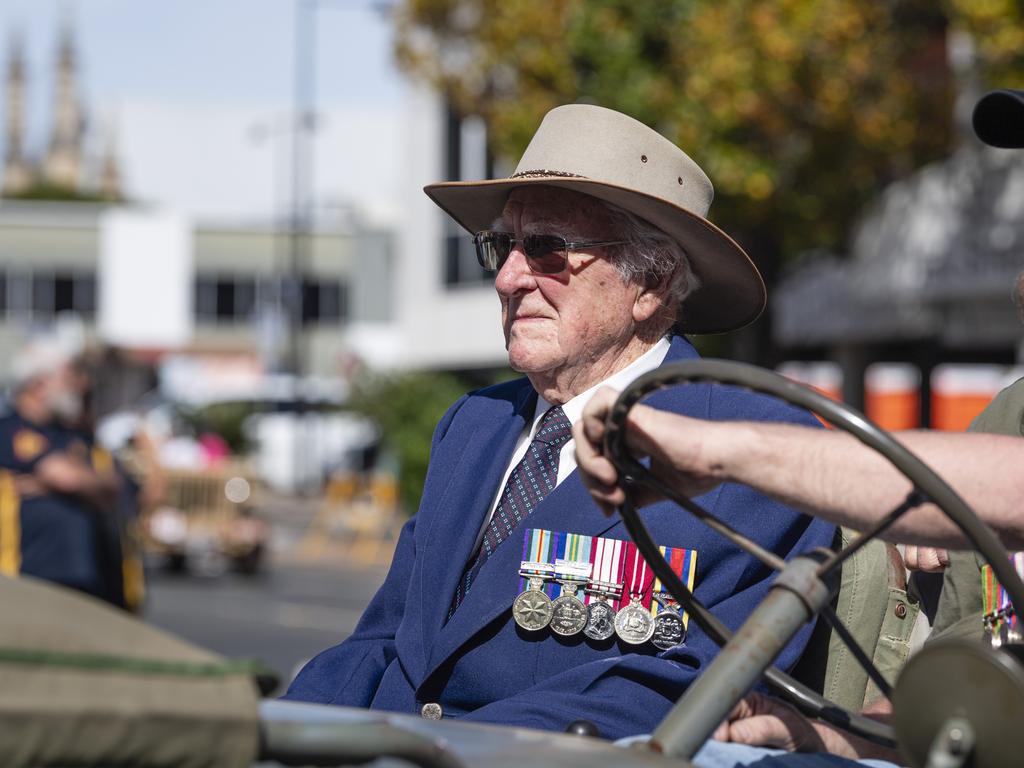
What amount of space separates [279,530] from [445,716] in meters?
25.0

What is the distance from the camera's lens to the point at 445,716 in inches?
116

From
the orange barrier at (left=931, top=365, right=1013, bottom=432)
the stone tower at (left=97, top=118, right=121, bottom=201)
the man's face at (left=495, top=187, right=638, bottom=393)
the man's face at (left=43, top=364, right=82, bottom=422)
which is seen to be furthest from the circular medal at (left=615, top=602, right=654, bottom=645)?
the stone tower at (left=97, top=118, right=121, bottom=201)

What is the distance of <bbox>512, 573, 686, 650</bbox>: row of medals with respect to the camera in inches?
112

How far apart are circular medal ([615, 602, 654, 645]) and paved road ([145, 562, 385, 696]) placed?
7483 millimetres

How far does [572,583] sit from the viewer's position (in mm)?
2945

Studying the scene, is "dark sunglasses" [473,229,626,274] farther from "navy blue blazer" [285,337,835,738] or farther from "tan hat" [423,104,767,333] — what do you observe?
"navy blue blazer" [285,337,835,738]

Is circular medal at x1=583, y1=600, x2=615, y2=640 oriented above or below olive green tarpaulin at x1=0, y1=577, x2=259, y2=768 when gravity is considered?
below

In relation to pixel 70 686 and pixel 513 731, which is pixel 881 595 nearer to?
pixel 513 731

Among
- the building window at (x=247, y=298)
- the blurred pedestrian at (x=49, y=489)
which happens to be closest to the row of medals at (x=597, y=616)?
the blurred pedestrian at (x=49, y=489)

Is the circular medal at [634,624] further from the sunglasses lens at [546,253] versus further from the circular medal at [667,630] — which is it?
the sunglasses lens at [546,253]

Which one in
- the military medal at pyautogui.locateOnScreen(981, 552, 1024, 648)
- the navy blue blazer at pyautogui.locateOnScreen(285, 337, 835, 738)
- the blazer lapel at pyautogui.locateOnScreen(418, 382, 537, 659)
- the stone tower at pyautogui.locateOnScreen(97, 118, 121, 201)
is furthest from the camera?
the stone tower at pyautogui.locateOnScreen(97, 118, 121, 201)

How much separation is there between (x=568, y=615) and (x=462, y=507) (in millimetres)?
378

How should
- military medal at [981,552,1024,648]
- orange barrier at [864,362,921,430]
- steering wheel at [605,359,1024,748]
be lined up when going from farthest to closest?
orange barrier at [864,362,921,430]
military medal at [981,552,1024,648]
steering wheel at [605,359,1024,748]

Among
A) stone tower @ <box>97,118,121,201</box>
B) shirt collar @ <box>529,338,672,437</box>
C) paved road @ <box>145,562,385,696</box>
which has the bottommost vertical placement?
paved road @ <box>145,562,385,696</box>
